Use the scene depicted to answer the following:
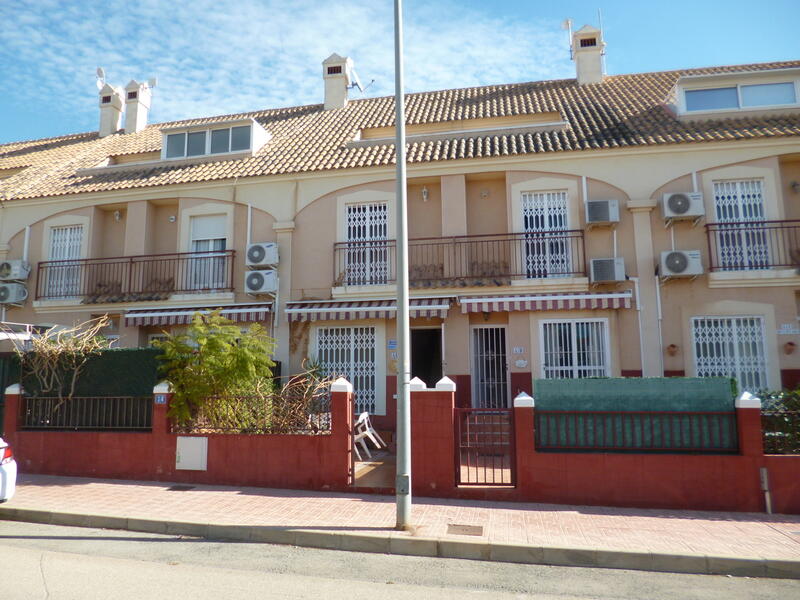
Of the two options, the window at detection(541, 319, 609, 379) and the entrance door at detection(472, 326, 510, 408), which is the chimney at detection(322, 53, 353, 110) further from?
the window at detection(541, 319, 609, 379)

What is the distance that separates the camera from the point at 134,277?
16.9 metres

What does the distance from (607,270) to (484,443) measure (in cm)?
604

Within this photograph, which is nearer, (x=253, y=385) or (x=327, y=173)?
(x=253, y=385)

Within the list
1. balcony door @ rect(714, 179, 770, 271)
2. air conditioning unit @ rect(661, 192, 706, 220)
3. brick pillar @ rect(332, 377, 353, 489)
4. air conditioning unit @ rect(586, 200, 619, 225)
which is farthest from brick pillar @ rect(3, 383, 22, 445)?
balcony door @ rect(714, 179, 770, 271)

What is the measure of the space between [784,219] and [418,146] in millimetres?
9675

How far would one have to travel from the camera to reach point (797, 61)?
1858 centimetres

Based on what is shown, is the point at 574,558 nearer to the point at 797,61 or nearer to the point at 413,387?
the point at 413,387

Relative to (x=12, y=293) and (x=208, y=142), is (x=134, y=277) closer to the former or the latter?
(x=12, y=293)

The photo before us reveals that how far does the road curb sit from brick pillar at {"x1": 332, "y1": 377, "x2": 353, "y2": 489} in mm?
2288

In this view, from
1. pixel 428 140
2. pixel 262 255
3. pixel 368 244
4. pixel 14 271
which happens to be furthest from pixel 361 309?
pixel 14 271

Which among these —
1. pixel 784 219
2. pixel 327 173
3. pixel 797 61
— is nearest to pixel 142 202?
pixel 327 173

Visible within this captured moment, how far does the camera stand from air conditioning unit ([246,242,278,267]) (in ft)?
51.0

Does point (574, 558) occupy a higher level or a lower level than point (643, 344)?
lower

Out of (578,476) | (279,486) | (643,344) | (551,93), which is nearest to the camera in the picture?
(578,476)
